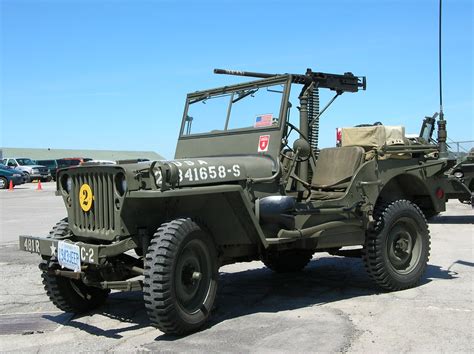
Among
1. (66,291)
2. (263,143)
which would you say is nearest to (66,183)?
(66,291)

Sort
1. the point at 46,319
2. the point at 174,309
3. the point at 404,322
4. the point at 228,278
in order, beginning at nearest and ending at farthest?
the point at 174,309 < the point at 404,322 < the point at 46,319 < the point at 228,278

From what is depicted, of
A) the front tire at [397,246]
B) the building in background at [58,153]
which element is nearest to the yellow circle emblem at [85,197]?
the front tire at [397,246]

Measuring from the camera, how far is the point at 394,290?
621 centimetres

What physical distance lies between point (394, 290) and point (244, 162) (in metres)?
2.32

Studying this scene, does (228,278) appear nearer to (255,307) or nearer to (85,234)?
(255,307)

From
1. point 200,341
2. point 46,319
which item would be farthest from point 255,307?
point 46,319

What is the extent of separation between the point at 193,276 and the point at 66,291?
4.61ft

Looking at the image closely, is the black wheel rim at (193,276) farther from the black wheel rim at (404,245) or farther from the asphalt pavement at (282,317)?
the black wheel rim at (404,245)

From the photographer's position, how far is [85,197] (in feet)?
16.4

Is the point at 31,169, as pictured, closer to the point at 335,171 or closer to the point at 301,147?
the point at 335,171

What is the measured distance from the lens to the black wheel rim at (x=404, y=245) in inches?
251

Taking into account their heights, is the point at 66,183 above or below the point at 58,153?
below

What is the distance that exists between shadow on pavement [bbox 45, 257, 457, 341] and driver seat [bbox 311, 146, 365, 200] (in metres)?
1.12

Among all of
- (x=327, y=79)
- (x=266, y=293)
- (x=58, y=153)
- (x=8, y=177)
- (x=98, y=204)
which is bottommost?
(x=266, y=293)
